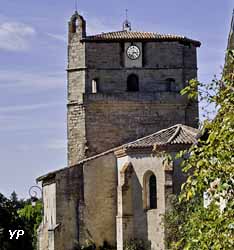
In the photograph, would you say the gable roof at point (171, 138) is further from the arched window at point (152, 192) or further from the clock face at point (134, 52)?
the clock face at point (134, 52)

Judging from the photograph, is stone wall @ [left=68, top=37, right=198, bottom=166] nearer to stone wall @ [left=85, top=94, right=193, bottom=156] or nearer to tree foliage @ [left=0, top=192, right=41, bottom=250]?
stone wall @ [left=85, top=94, right=193, bottom=156]

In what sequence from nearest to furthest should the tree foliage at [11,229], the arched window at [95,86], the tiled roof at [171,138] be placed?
the tiled roof at [171,138] → the arched window at [95,86] → the tree foliage at [11,229]

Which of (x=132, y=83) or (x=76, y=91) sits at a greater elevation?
(x=132, y=83)

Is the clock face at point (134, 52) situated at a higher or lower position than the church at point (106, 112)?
higher

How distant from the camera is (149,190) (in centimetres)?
4466

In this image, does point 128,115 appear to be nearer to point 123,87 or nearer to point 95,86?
point 123,87

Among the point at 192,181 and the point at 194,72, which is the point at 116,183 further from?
the point at 192,181

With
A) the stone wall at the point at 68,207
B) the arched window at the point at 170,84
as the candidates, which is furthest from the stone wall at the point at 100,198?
the arched window at the point at 170,84

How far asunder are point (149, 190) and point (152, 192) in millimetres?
252

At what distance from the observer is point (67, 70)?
57.9m

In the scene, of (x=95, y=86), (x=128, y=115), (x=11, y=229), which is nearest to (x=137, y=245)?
(x=128, y=115)

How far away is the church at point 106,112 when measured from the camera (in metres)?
48.0

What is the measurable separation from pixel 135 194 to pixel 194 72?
15.0 meters

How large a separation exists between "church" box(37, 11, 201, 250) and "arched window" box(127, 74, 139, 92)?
6 centimetres
